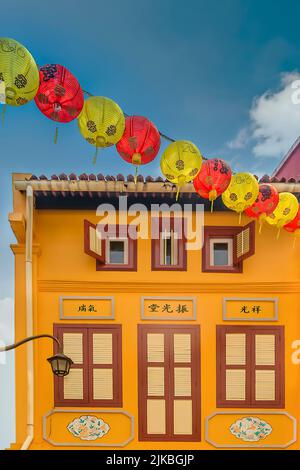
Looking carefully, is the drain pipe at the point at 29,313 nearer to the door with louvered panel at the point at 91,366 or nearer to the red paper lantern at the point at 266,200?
the door with louvered panel at the point at 91,366

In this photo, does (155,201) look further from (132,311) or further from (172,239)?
(132,311)

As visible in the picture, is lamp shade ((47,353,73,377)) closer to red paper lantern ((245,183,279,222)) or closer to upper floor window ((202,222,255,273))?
upper floor window ((202,222,255,273))

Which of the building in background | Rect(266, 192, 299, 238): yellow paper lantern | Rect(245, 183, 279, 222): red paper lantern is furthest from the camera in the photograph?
the building in background

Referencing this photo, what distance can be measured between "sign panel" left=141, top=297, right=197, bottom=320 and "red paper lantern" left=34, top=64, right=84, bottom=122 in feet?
12.2

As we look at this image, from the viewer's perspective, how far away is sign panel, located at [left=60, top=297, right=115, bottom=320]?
5898 mm

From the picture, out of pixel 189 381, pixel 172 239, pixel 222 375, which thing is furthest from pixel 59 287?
pixel 222 375

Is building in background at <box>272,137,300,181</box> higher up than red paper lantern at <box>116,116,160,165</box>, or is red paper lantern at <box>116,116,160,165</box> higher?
building in background at <box>272,137,300,181</box>

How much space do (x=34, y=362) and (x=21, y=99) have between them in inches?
183

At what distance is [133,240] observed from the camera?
602 cm

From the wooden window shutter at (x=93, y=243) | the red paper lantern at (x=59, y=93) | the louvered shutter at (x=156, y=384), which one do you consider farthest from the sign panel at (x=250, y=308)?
the red paper lantern at (x=59, y=93)

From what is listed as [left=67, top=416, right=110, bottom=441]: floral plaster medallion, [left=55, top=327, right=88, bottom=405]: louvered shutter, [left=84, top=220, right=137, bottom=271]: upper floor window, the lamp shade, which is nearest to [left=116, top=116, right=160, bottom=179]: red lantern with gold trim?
[left=84, top=220, right=137, bottom=271]: upper floor window

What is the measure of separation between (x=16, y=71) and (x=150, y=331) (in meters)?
4.67

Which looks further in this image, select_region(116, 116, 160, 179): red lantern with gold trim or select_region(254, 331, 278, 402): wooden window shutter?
select_region(254, 331, 278, 402): wooden window shutter

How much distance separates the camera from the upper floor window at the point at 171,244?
6.00m
